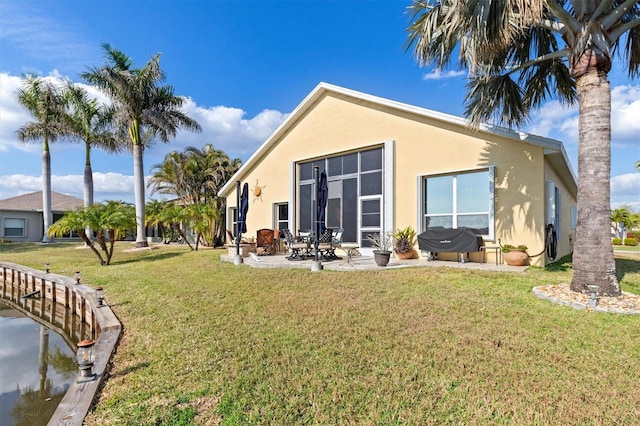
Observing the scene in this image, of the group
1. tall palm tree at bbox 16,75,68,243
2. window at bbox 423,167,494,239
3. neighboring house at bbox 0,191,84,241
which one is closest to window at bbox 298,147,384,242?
window at bbox 423,167,494,239

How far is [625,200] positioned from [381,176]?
5179 cm

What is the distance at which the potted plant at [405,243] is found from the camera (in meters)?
10.5

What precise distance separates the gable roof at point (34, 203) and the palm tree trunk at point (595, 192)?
32.9 meters

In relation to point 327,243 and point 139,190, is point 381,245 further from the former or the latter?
point 139,190

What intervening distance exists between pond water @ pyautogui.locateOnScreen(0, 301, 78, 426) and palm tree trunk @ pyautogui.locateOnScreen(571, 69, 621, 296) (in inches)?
342

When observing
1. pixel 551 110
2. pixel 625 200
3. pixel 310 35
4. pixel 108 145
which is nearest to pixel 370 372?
pixel 551 110

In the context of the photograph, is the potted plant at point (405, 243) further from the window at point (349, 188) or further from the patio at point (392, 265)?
the window at point (349, 188)

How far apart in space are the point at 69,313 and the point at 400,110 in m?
11.8

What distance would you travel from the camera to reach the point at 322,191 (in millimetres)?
9945

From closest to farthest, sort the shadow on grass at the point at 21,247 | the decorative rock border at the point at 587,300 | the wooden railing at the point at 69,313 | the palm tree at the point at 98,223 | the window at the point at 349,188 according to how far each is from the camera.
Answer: the wooden railing at the point at 69,313 < the decorative rock border at the point at 587,300 < the window at the point at 349,188 < the palm tree at the point at 98,223 < the shadow on grass at the point at 21,247

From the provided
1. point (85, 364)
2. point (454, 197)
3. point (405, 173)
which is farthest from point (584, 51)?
point (85, 364)

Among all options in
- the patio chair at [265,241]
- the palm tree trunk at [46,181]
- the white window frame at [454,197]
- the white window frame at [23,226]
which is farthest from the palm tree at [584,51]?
the white window frame at [23,226]

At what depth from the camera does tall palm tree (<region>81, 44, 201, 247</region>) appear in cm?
1847

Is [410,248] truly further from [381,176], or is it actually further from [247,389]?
[247,389]
